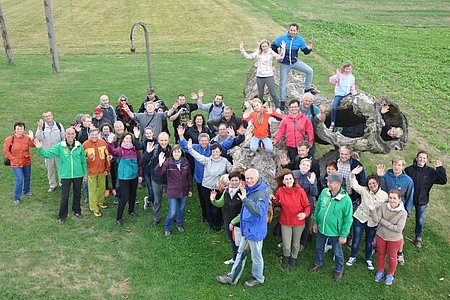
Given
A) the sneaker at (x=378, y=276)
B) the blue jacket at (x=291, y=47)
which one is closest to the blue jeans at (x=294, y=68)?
the blue jacket at (x=291, y=47)

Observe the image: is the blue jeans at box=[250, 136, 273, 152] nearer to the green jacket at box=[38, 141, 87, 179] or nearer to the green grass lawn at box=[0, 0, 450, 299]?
the green grass lawn at box=[0, 0, 450, 299]

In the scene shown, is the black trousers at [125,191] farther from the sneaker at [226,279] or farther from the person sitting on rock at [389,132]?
the person sitting on rock at [389,132]

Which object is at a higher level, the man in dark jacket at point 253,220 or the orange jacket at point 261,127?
the orange jacket at point 261,127

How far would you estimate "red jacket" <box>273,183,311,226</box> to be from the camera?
7.89 meters

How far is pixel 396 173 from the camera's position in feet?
27.7

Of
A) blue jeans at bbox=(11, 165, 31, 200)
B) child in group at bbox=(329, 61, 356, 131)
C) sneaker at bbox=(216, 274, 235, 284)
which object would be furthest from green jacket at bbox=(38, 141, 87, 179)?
child in group at bbox=(329, 61, 356, 131)

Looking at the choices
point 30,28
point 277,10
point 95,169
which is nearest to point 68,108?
point 95,169

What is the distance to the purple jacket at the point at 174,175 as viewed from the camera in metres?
9.02

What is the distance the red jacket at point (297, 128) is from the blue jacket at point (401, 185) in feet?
5.58

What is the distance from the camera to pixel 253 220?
24.6 ft

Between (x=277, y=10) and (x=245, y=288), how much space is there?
118 feet

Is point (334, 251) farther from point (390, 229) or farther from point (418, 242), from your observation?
point (418, 242)

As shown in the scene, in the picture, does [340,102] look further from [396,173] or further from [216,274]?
[216,274]

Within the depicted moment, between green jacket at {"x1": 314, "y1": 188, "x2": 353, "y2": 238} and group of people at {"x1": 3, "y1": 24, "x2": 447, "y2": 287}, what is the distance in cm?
2
